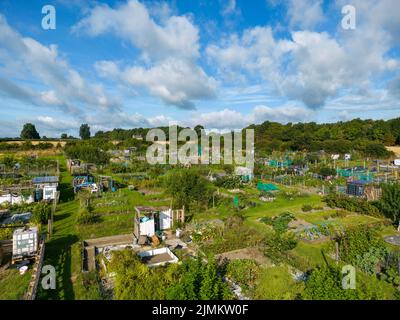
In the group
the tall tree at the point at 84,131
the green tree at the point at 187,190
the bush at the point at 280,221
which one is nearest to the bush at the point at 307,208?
the bush at the point at 280,221

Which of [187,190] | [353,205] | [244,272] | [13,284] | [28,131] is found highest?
[28,131]

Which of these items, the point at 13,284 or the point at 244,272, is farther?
the point at 244,272

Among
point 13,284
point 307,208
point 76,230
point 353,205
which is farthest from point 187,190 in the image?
point 353,205

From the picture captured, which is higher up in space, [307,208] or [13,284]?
[307,208]

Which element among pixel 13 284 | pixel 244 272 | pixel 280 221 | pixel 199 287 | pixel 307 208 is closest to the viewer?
pixel 199 287

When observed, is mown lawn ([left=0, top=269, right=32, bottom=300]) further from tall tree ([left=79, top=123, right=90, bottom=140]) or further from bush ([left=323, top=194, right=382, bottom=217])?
tall tree ([left=79, top=123, right=90, bottom=140])

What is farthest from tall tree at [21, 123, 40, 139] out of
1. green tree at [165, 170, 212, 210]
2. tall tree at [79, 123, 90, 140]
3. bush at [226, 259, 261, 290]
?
bush at [226, 259, 261, 290]

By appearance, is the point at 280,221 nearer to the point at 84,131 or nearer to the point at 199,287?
the point at 199,287

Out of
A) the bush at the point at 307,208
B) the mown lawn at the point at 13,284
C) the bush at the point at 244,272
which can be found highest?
the bush at the point at 307,208

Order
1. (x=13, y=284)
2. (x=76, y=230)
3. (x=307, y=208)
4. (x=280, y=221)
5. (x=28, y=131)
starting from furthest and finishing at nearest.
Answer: (x=28, y=131) → (x=307, y=208) → (x=280, y=221) → (x=76, y=230) → (x=13, y=284)

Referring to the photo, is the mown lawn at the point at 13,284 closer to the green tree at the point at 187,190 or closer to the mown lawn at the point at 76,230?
the mown lawn at the point at 76,230

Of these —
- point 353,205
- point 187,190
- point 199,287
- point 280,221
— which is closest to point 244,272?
point 199,287
